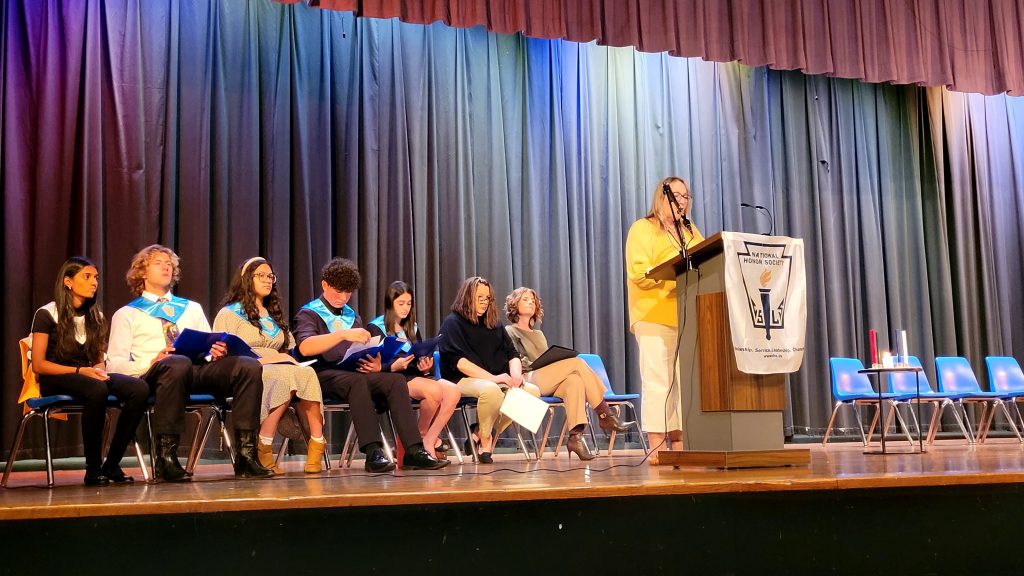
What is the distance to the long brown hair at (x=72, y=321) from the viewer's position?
13.8ft

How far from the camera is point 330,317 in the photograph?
4883 millimetres

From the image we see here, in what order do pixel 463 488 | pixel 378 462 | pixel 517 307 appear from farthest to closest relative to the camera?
pixel 517 307
pixel 378 462
pixel 463 488

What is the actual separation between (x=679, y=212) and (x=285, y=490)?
2.25 metres

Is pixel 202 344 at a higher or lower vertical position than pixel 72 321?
lower

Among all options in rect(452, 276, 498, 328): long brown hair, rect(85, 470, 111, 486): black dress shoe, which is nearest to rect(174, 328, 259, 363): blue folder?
rect(85, 470, 111, 486): black dress shoe

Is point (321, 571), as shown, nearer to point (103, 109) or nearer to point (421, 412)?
point (421, 412)

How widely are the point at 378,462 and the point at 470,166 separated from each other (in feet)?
13.0

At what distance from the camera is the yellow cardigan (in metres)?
4.50

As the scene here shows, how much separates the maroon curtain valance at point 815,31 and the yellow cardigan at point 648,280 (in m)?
2.88

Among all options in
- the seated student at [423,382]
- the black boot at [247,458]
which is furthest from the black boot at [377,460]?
the seated student at [423,382]

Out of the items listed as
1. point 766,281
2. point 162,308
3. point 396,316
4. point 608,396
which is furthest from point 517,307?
point 766,281

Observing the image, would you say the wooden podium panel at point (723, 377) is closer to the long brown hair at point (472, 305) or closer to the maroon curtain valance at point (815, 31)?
the long brown hair at point (472, 305)

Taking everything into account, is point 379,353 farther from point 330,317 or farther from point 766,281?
point 766,281

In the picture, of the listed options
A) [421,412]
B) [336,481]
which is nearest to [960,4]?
[421,412]
